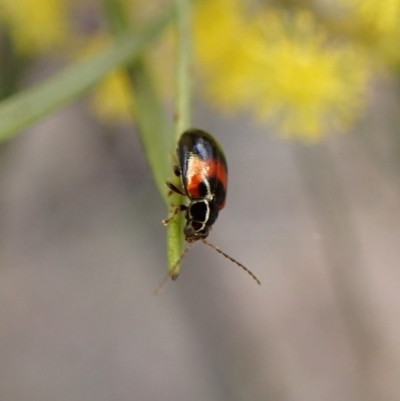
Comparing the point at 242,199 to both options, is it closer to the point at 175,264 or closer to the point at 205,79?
the point at 205,79

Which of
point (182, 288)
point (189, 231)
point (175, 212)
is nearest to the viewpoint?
point (175, 212)

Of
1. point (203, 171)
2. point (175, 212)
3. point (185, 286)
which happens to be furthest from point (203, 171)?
point (185, 286)

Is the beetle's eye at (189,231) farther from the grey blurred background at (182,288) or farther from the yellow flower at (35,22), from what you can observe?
the grey blurred background at (182,288)

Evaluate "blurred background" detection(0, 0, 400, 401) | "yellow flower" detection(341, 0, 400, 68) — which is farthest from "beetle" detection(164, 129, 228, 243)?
"blurred background" detection(0, 0, 400, 401)

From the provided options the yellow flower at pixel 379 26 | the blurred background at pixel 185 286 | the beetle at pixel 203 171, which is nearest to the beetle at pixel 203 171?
the beetle at pixel 203 171

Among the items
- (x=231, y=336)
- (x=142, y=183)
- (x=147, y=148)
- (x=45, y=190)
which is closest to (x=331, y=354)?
(x=231, y=336)

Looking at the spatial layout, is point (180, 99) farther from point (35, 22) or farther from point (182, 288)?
point (182, 288)

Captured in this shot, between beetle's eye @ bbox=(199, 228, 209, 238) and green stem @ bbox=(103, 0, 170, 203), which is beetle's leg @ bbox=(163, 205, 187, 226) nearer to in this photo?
green stem @ bbox=(103, 0, 170, 203)
